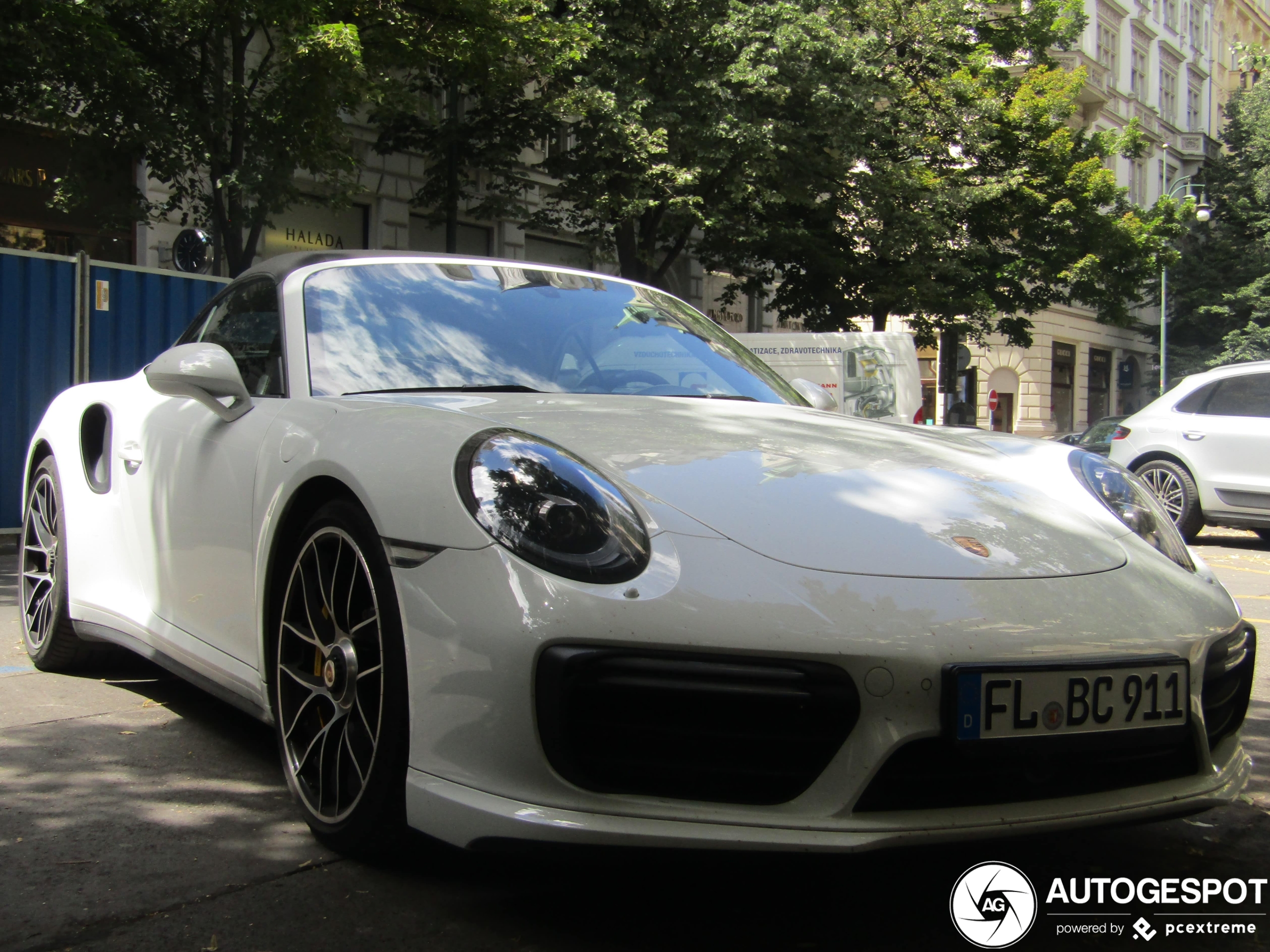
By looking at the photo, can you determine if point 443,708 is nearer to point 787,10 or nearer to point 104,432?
point 104,432

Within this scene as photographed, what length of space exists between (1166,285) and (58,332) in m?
37.8

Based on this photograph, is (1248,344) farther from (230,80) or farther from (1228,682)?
(1228,682)

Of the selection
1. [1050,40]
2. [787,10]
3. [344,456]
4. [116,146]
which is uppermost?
[1050,40]

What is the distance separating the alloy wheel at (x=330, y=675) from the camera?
2371 millimetres

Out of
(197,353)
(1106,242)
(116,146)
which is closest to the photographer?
(197,353)

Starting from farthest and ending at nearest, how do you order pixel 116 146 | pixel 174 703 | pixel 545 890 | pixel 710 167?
pixel 710 167 < pixel 116 146 < pixel 174 703 < pixel 545 890

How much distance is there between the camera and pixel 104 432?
400cm

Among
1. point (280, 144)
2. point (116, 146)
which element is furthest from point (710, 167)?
point (116, 146)

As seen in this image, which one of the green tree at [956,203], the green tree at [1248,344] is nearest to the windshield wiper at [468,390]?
the green tree at [956,203]

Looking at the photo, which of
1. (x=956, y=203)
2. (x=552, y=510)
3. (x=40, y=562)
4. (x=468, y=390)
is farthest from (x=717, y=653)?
(x=956, y=203)

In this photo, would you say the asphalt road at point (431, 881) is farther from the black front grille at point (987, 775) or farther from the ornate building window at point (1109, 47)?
the ornate building window at point (1109, 47)

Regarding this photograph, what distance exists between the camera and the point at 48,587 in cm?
428

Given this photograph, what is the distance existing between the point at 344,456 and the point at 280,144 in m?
10.0

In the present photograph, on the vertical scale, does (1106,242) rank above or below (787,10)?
below
